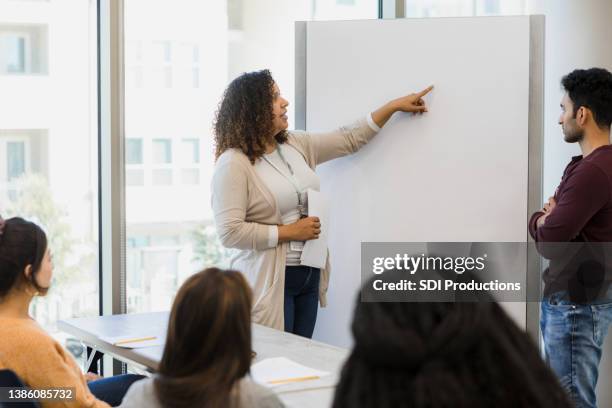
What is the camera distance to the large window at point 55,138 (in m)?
3.32

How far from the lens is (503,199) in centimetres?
316

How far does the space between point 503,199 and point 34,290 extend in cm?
190

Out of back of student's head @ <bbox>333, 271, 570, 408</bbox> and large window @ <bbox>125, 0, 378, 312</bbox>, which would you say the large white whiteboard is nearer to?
large window @ <bbox>125, 0, 378, 312</bbox>

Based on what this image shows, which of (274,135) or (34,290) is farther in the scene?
(274,135)

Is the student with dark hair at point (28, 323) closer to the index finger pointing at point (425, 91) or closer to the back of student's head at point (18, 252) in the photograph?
the back of student's head at point (18, 252)

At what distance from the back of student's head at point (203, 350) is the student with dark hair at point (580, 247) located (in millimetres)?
1653

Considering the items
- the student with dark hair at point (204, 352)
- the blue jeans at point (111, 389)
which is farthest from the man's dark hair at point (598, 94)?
the blue jeans at point (111, 389)

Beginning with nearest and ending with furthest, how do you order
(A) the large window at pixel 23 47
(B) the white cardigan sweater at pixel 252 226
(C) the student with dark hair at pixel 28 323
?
(C) the student with dark hair at pixel 28 323, (B) the white cardigan sweater at pixel 252 226, (A) the large window at pixel 23 47

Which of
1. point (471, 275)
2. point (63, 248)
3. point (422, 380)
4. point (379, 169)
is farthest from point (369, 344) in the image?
point (63, 248)

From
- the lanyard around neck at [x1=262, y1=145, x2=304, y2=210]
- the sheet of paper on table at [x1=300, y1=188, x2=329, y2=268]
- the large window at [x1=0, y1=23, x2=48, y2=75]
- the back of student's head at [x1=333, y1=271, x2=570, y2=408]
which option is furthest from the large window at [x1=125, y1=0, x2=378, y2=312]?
the back of student's head at [x1=333, y1=271, x2=570, y2=408]

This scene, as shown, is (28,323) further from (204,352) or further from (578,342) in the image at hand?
(578,342)

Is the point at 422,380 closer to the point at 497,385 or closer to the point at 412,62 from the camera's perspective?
the point at 497,385

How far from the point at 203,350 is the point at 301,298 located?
1756mm

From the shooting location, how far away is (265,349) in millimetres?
2467
